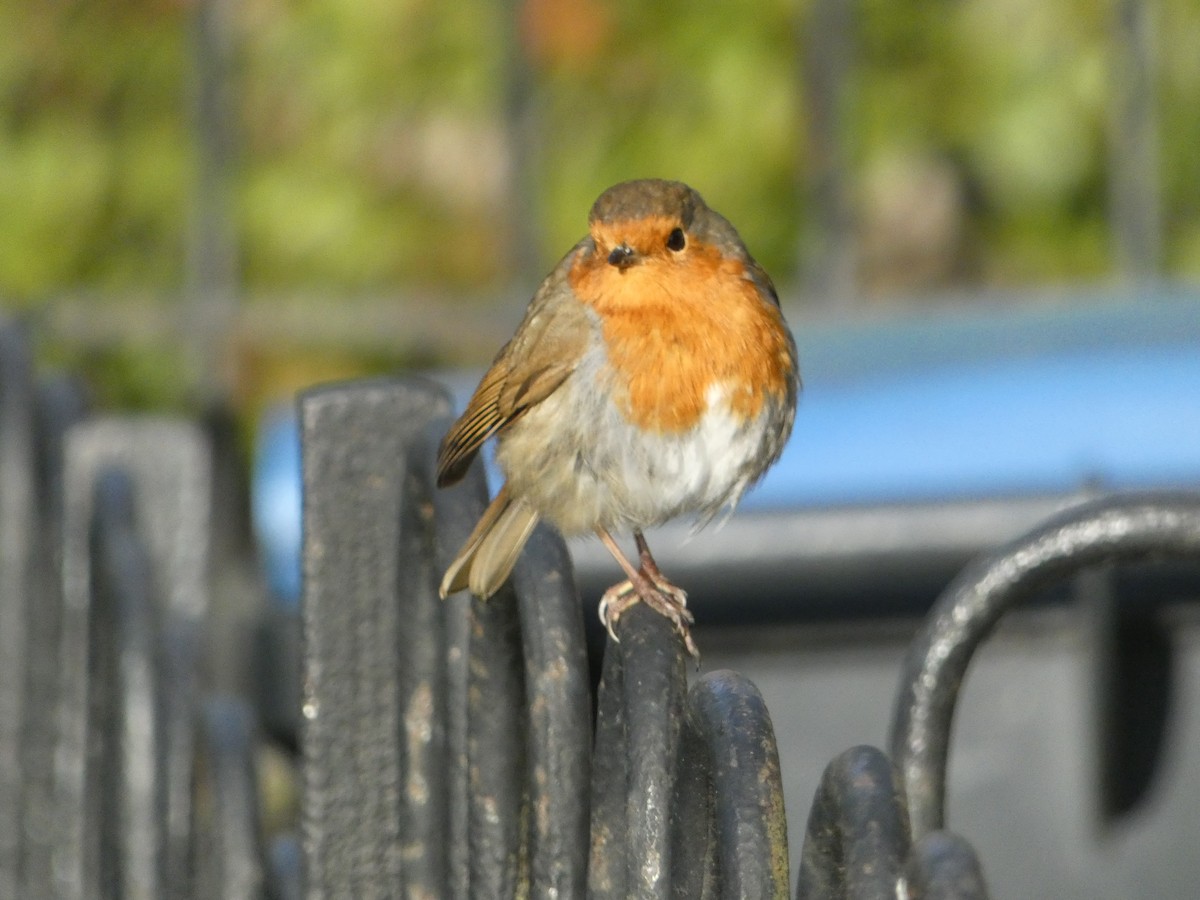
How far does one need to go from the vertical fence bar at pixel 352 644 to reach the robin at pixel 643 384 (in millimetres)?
790

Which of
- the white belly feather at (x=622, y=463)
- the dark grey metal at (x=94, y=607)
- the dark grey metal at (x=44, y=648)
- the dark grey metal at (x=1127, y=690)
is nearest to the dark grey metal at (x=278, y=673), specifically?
the dark grey metal at (x=94, y=607)

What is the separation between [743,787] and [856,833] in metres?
0.10

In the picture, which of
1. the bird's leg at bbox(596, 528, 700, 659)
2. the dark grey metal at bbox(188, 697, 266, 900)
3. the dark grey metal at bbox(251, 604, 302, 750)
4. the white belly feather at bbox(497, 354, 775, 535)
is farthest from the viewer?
the dark grey metal at bbox(251, 604, 302, 750)

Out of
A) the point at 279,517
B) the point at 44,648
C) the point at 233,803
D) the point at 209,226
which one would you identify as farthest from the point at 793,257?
the point at 233,803

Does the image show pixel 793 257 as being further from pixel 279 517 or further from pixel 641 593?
pixel 641 593

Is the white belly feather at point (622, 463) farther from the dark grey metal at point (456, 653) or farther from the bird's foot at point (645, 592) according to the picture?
the dark grey metal at point (456, 653)

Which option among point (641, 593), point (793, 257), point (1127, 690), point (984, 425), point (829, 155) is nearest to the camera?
point (641, 593)

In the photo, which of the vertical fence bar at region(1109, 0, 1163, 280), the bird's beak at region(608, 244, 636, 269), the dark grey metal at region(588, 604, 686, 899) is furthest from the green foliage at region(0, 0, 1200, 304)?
the dark grey metal at region(588, 604, 686, 899)

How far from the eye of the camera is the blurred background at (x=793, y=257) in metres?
2.85

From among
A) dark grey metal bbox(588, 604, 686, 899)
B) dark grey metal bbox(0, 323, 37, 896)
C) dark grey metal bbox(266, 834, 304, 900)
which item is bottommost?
dark grey metal bbox(588, 604, 686, 899)

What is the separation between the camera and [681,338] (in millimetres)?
2502

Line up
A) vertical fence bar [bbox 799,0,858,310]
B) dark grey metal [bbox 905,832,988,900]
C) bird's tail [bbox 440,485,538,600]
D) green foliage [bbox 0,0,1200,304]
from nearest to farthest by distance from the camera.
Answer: dark grey metal [bbox 905,832,988,900] < bird's tail [bbox 440,485,538,600] < vertical fence bar [bbox 799,0,858,310] < green foliage [bbox 0,0,1200,304]

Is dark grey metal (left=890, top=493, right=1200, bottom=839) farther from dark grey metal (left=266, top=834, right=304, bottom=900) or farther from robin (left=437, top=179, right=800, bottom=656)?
robin (left=437, top=179, right=800, bottom=656)

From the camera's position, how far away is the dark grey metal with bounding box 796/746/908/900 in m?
0.97
